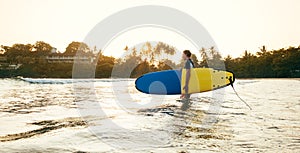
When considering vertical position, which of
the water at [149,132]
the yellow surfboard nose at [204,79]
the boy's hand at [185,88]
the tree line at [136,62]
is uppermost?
the tree line at [136,62]

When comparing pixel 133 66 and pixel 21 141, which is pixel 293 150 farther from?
pixel 133 66

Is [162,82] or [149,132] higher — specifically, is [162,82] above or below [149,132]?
above

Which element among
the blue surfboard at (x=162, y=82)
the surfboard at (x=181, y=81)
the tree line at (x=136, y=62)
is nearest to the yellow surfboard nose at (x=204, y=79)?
the surfboard at (x=181, y=81)

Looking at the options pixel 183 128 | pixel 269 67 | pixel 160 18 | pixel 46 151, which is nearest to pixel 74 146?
pixel 46 151

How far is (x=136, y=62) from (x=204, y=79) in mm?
66465

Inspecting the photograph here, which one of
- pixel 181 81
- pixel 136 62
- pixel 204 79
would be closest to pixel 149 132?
pixel 181 81

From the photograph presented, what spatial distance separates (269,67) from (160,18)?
43869 millimetres

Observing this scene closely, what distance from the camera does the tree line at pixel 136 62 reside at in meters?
58.1

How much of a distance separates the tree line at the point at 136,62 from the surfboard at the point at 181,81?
1860 inches

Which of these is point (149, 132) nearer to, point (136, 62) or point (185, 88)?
point (185, 88)

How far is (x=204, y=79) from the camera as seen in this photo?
8.38m

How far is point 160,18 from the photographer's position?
23.8 meters

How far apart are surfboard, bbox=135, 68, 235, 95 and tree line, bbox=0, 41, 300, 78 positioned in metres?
47.2

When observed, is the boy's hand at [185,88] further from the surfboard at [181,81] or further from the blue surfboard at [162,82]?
the blue surfboard at [162,82]
